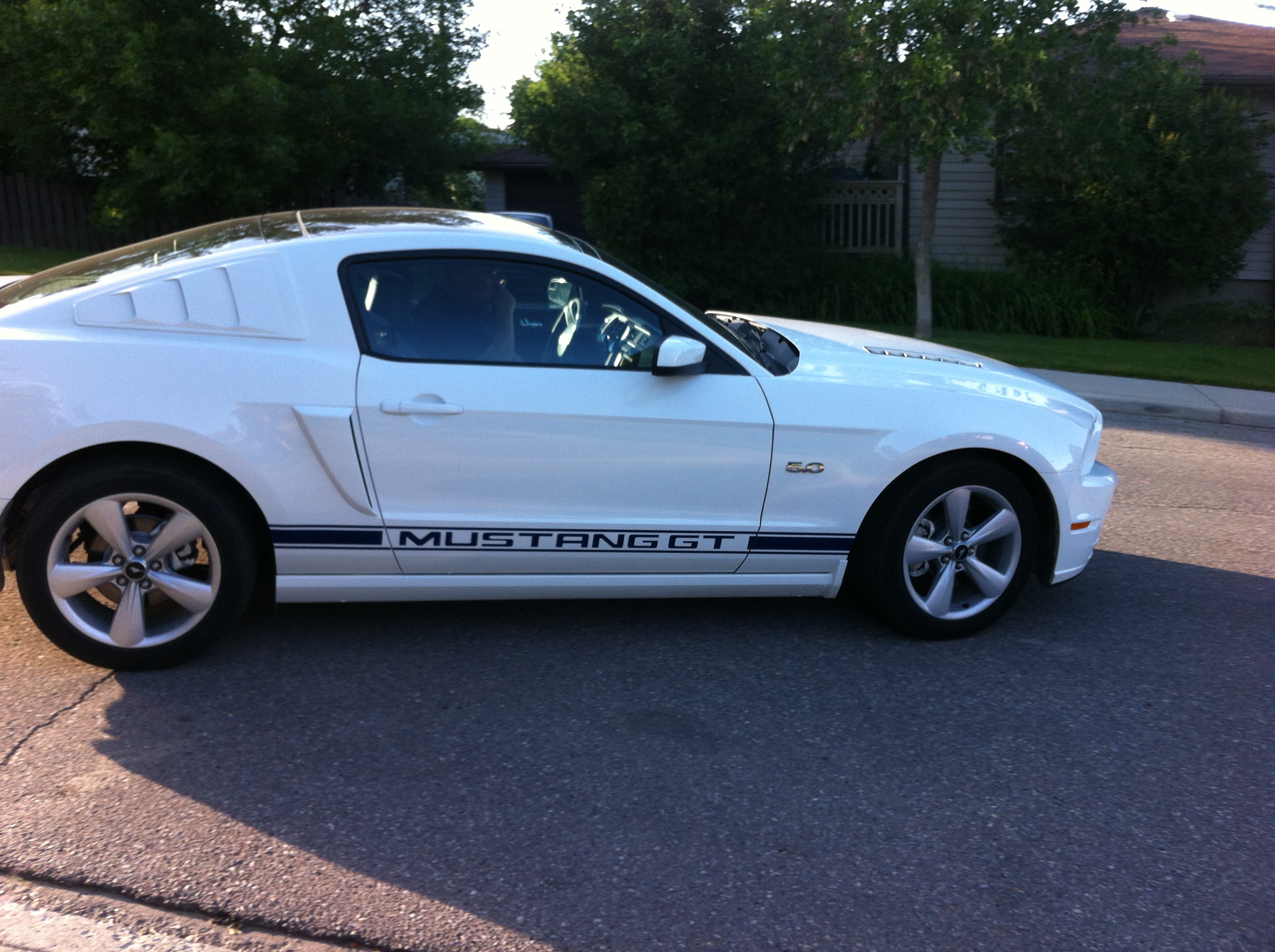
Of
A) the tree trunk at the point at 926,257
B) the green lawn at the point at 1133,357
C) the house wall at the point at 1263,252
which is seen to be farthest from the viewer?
the house wall at the point at 1263,252

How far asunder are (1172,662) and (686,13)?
13389 millimetres

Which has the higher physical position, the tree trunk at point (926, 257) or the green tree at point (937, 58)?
the green tree at point (937, 58)

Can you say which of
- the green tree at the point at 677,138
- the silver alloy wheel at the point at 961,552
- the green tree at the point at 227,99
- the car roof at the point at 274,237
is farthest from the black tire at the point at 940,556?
the green tree at the point at 227,99

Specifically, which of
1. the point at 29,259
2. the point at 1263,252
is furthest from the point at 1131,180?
the point at 29,259

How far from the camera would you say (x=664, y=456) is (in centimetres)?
434

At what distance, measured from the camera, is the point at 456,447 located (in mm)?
4184

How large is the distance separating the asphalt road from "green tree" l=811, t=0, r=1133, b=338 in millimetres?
9023

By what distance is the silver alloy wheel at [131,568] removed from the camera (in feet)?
13.1

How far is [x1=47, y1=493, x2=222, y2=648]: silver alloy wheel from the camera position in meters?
3.98

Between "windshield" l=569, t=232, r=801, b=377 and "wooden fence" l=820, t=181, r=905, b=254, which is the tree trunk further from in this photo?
"windshield" l=569, t=232, r=801, b=377

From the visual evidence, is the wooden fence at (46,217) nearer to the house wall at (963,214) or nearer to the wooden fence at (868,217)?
the wooden fence at (868,217)

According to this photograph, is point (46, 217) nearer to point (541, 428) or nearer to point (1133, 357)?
point (1133, 357)

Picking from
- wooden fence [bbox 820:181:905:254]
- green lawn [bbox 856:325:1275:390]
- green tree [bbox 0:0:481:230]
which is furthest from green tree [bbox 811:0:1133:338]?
green tree [bbox 0:0:481:230]

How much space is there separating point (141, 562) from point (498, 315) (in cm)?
153
